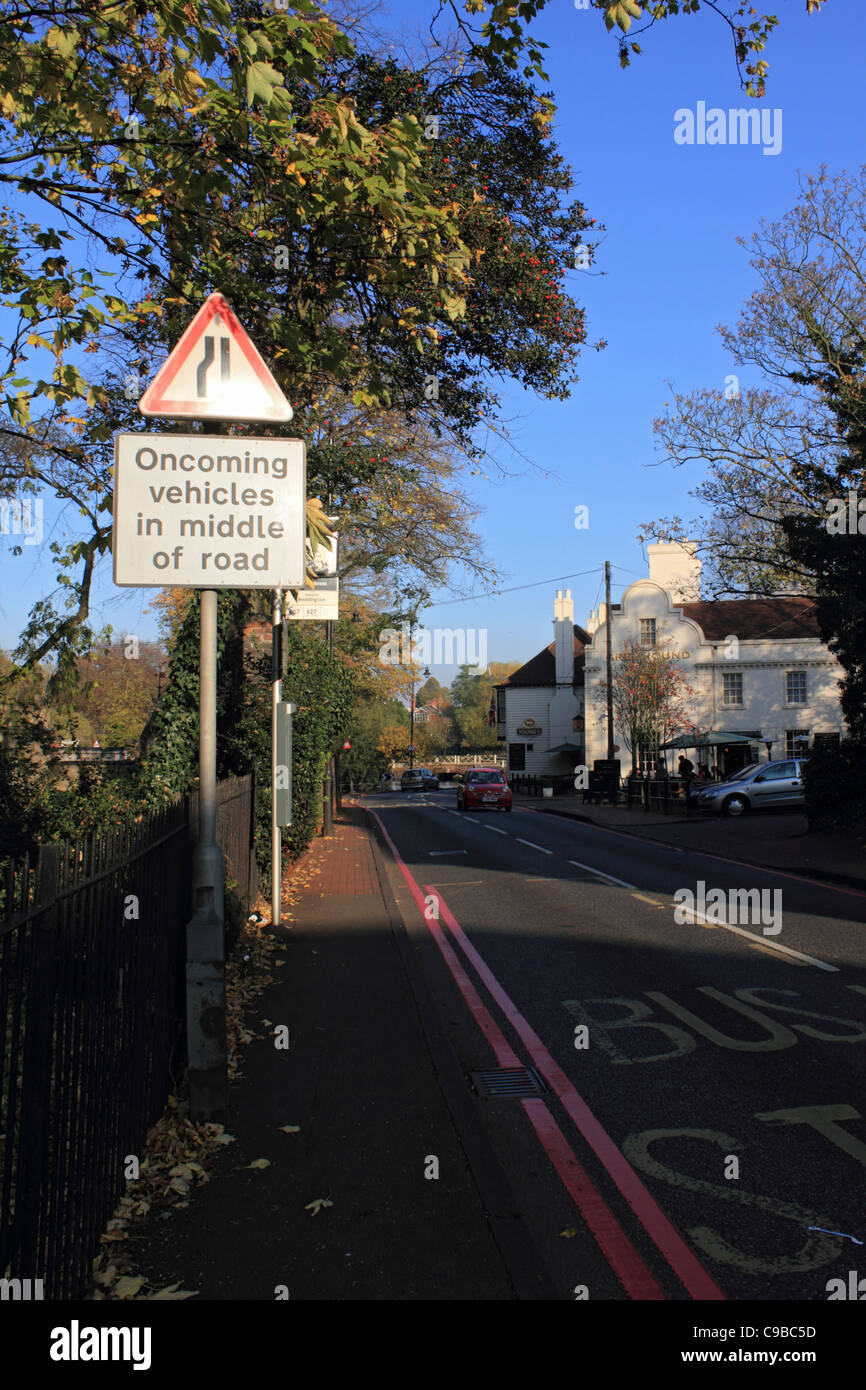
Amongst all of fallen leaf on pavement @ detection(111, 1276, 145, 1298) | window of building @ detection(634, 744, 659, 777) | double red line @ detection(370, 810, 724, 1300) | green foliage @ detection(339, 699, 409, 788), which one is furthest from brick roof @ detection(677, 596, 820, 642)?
fallen leaf on pavement @ detection(111, 1276, 145, 1298)

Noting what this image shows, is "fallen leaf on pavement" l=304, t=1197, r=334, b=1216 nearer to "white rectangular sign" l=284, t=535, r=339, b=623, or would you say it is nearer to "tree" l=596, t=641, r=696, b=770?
"white rectangular sign" l=284, t=535, r=339, b=623

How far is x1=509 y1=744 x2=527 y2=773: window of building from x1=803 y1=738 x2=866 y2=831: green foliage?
40.9 metres

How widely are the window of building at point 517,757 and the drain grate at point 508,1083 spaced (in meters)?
54.1

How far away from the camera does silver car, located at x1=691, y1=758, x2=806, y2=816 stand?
29719mm

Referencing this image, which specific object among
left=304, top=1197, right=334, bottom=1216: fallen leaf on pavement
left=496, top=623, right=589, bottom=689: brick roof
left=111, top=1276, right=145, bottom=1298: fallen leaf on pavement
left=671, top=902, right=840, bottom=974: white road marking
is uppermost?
left=496, top=623, right=589, bottom=689: brick roof

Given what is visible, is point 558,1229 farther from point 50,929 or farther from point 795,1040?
point 795,1040

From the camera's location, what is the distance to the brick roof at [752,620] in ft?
155

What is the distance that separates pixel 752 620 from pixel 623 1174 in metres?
47.6

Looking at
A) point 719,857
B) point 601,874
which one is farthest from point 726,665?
point 601,874

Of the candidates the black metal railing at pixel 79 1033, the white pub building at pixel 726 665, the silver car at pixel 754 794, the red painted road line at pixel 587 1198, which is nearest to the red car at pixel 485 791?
the silver car at pixel 754 794

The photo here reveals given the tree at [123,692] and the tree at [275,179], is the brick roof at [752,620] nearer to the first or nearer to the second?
the tree at [123,692]

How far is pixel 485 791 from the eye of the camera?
Result: 35469 mm

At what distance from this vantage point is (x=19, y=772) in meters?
14.2

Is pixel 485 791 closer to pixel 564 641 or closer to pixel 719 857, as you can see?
pixel 719 857
